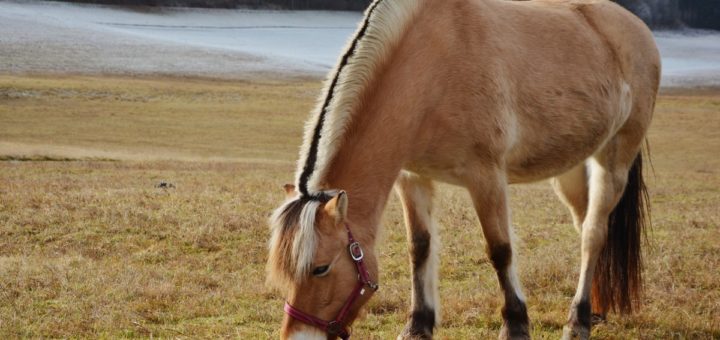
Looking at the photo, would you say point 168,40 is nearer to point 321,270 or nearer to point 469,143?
point 469,143

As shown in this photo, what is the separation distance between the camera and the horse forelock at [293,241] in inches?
163

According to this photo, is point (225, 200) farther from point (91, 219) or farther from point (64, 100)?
point (64, 100)

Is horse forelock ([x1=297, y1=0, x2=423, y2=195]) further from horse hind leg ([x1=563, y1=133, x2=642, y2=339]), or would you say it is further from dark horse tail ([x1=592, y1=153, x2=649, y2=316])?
dark horse tail ([x1=592, y1=153, x2=649, y2=316])

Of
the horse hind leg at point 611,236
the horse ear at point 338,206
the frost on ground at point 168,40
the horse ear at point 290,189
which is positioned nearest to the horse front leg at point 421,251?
the horse hind leg at point 611,236

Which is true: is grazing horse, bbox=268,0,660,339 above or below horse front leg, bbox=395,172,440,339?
above

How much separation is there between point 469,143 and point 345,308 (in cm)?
161

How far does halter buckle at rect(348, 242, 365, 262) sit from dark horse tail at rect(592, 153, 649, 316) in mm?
3289

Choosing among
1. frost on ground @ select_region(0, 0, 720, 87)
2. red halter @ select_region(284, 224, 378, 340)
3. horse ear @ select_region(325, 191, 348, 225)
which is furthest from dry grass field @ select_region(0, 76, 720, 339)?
frost on ground @ select_region(0, 0, 720, 87)

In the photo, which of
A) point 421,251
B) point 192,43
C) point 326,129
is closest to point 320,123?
point 326,129

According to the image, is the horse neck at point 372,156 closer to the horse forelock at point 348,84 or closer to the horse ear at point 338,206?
the horse forelock at point 348,84

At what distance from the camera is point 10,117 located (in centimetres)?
3472

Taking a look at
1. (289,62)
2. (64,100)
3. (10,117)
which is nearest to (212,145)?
(10,117)

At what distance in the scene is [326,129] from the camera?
15.0 ft

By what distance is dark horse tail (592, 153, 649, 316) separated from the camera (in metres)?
6.80
